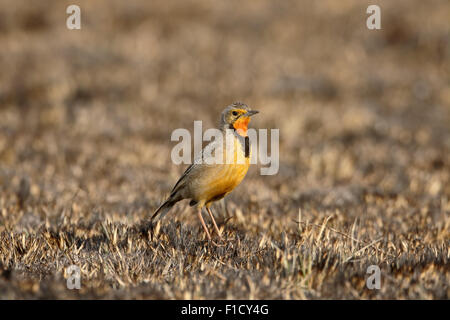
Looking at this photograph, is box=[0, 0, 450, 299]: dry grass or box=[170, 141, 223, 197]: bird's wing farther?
box=[170, 141, 223, 197]: bird's wing

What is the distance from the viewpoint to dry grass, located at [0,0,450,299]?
147 inches

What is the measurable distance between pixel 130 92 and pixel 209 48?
10.2ft

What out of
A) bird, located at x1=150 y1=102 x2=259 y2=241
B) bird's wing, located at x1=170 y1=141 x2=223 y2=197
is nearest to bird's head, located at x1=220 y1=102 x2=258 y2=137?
bird, located at x1=150 y1=102 x2=259 y2=241

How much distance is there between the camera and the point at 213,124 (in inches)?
447

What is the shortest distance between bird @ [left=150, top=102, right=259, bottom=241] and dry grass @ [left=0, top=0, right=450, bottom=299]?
311mm

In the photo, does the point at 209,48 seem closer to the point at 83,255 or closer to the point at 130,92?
the point at 130,92

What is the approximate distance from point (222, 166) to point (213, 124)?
6.81 metres

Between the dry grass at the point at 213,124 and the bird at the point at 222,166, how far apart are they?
31cm

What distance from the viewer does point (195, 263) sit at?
3922mm

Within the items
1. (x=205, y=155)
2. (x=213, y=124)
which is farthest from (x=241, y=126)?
(x=213, y=124)

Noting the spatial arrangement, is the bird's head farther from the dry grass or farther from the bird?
the dry grass

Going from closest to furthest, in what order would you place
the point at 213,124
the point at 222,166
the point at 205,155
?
the point at 222,166 → the point at 205,155 → the point at 213,124

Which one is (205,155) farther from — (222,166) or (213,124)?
(213,124)

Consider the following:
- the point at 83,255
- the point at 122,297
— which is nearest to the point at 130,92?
the point at 83,255
